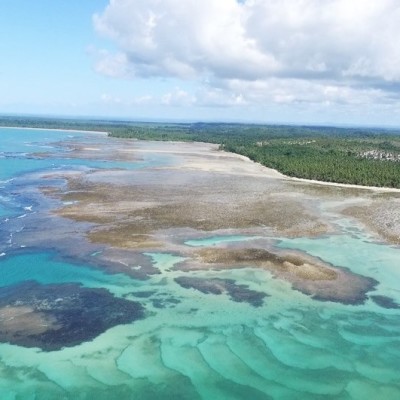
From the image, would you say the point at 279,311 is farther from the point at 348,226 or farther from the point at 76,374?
the point at 348,226

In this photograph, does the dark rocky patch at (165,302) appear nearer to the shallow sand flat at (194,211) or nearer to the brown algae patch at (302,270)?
the shallow sand flat at (194,211)

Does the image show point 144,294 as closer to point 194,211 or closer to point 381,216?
point 194,211

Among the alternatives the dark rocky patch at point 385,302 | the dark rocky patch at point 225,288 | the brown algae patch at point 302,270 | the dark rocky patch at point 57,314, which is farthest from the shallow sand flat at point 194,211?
the dark rocky patch at point 57,314

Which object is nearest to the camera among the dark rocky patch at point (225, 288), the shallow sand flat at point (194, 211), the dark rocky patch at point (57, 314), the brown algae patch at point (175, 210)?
the dark rocky patch at point (57, 314)

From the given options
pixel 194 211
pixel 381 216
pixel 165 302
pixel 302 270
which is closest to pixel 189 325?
pixel 165 302

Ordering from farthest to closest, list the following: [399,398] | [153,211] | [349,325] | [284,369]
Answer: [153,211] < [349,325] < [284,369] < [399,398]

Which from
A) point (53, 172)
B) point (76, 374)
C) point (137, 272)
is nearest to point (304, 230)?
point (137, 272)

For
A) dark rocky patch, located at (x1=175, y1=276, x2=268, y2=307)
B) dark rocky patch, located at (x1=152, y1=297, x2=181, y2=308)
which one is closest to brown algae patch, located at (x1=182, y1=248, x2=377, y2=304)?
dark rocky patch, located at (x1=175, y1=276, x2=268, y2=307)
